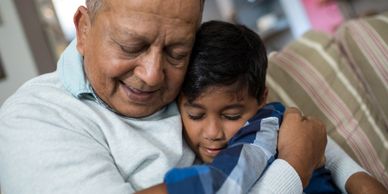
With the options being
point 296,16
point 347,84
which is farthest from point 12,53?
point 296,16

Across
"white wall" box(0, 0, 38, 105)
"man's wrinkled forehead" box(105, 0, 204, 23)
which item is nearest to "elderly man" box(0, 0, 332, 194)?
"man's wrinkled forehead" box(105, 0, 204, 23)

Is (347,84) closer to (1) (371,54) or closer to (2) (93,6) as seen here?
(1) (371,54)

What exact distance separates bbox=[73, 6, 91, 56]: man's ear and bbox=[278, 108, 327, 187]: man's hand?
611 mm

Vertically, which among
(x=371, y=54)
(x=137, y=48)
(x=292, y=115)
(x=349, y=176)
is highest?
(x=137, y=48)

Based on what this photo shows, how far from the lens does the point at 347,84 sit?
5.99 ft

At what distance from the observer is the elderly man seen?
88cm

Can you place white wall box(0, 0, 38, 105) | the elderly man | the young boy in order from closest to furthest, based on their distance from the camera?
1. the elderly man
2. the young boy
3. white wall box(0, 0, 38, 105)

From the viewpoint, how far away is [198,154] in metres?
1.27

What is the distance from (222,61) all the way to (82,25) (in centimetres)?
41

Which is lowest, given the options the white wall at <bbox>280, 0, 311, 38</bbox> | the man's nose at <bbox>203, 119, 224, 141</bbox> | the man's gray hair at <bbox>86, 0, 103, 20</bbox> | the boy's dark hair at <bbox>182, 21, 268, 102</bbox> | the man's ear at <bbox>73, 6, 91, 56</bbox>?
the white wall at <bbox>280, 0, 311, 38</bbox>

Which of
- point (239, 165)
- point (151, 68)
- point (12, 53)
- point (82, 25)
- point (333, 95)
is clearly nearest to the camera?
point (239, 165)

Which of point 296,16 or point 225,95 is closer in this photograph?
point 225,95

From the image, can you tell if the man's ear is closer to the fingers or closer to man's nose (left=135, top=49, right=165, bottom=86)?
man's nose (left=135, top=49, right=165, bottom=86)

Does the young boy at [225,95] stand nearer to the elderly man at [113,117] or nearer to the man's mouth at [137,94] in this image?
the elderly man at [113,117]
